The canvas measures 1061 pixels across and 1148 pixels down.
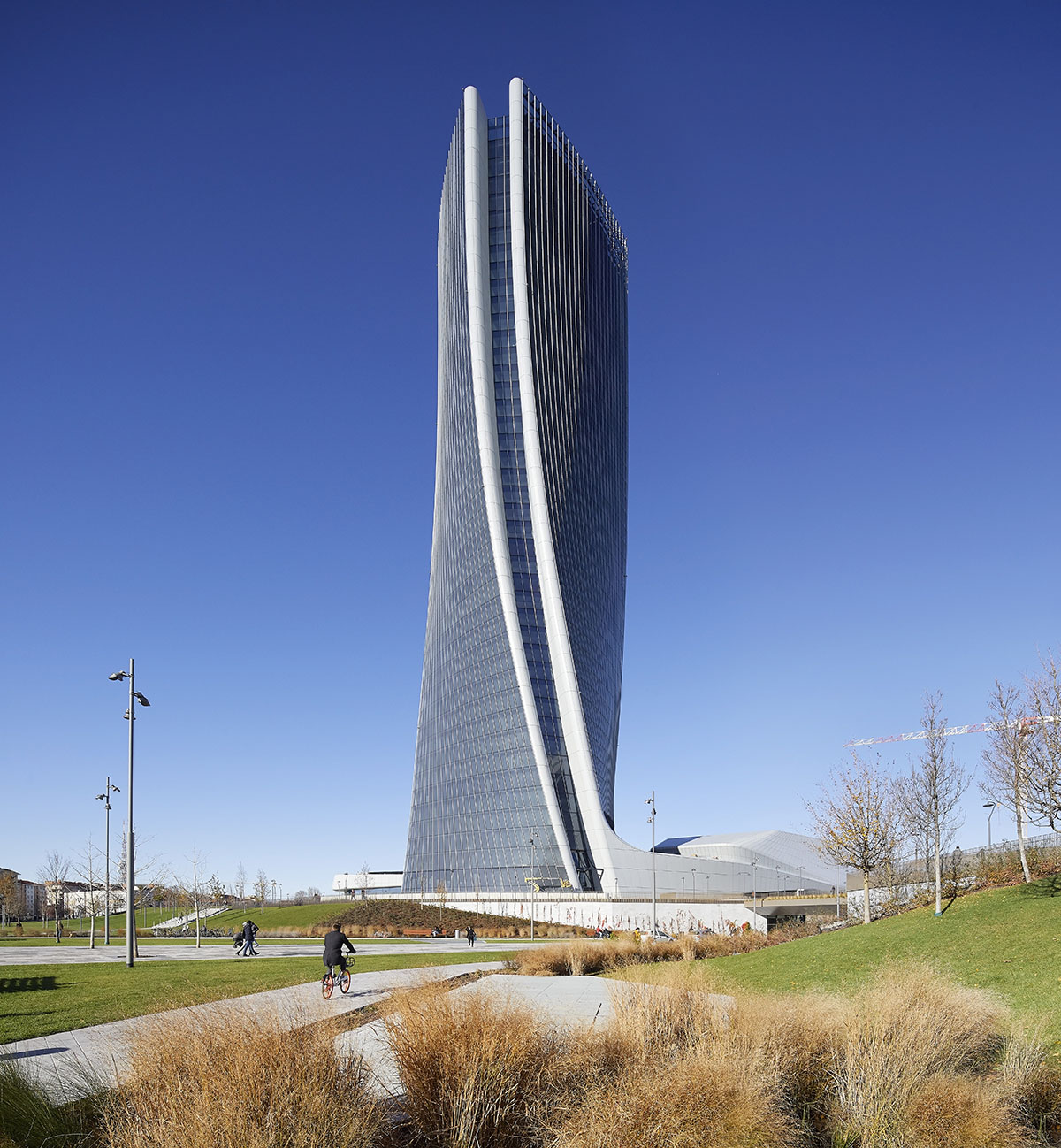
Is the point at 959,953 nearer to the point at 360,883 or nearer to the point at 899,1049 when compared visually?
the point at 899,1049

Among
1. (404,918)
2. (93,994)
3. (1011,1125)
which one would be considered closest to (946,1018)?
(1011,1125)

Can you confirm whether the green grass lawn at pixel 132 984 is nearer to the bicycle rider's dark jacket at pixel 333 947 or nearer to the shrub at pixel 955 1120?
the bicycle rider's dark jacket at pixel 333 947

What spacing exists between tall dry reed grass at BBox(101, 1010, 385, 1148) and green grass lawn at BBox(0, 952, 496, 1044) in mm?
1452

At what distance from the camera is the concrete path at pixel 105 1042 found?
788 centimetres

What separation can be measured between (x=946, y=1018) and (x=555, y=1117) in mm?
5843

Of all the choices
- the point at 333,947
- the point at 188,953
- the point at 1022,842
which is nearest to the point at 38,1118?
the point at 333,947

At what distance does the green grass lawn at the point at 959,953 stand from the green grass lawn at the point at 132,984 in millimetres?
8981

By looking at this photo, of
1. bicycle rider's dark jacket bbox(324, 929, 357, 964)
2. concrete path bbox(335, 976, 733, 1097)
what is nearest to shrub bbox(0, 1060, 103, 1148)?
concrete path bbox(335, 976, 733, 1097)

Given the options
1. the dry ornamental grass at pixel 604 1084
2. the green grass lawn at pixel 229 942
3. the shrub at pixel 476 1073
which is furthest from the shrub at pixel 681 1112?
the green grass lawn at pixel 229 942

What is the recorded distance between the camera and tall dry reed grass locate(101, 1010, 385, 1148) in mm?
6125

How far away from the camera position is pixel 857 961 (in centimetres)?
2194

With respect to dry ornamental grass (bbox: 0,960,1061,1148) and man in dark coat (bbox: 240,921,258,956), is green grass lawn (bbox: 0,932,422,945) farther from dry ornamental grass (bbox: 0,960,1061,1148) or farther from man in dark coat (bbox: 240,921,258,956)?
dry ornamental grass (bbox: 0,960,1061,1148)

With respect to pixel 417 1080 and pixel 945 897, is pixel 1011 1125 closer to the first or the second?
pixel 417 1080

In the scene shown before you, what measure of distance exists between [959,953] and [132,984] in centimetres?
1885
